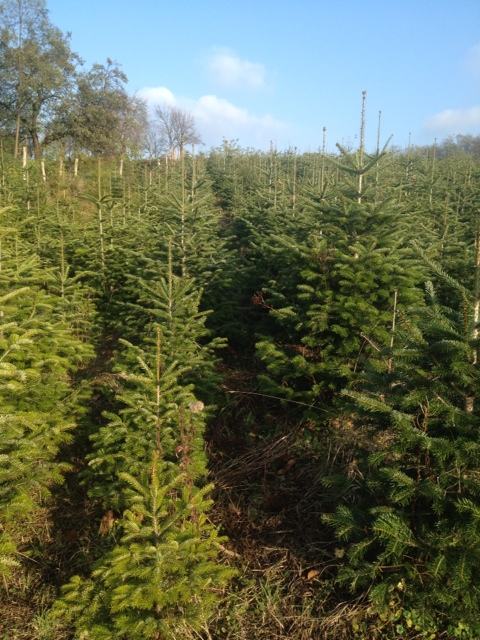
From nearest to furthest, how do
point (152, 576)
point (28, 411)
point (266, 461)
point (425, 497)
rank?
point (152, 576)
point (425, 497)
point (28, 411)
point (266, 461)

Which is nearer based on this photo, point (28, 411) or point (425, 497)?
point (425, 497)

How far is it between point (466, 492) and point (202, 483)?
2673mm

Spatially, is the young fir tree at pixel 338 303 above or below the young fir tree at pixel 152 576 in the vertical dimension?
above

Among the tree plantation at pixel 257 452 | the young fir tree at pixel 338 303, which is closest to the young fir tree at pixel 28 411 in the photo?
the tree plantation at pixel 257 452

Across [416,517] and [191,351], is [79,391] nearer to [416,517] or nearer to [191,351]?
[191,351]

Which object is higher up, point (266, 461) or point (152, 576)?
point (152, 576)

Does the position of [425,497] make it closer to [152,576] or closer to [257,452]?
[152,576]

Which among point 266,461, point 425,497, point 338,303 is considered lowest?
point 266,461

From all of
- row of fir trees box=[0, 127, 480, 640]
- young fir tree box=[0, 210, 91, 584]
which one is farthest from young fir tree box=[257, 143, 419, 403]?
young fir tree box=[0, 210, 91, 584]

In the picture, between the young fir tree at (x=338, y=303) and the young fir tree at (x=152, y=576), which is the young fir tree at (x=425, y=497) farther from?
the young fir tree at (x=338, y=303)

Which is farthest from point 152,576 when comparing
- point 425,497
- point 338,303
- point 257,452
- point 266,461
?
point 338,303

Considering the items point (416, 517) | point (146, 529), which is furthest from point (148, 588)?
point (416, 517)

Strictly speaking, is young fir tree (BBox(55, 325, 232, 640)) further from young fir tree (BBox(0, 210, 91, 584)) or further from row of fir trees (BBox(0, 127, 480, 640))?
young fir tree (BBox(0, 210, 91, 584))

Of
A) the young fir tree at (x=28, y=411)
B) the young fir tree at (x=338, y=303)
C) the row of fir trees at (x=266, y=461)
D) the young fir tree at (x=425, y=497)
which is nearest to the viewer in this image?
the young fir tree at (x=425, y=497)
